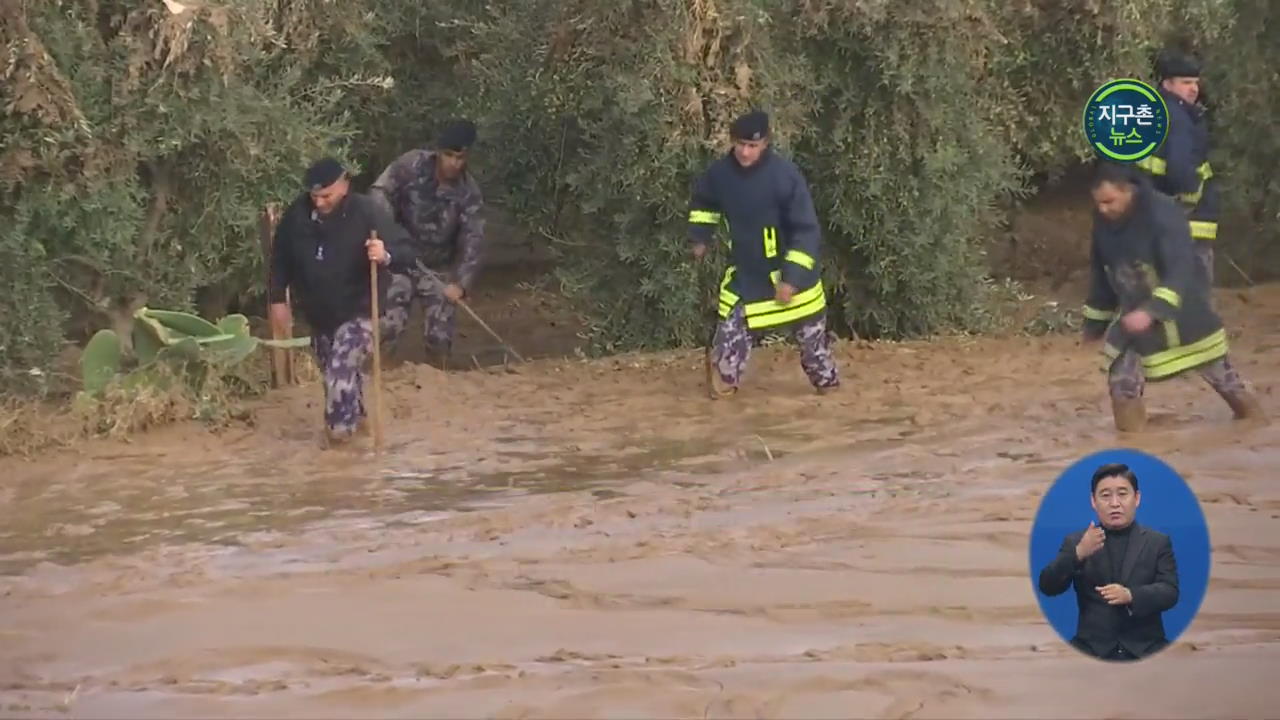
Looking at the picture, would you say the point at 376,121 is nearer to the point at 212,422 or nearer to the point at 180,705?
the point at 212,422

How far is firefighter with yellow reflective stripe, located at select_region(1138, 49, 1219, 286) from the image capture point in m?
9.77

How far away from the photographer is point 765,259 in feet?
34.6

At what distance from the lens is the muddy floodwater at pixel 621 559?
17.5 ft

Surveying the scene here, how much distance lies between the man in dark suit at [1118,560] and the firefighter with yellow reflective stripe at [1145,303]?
377 centimetres

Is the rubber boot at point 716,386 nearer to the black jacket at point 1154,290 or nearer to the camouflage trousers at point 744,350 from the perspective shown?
the camouflage trousers at point 744,350

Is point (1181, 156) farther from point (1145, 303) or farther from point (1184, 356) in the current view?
point (1145, 303)

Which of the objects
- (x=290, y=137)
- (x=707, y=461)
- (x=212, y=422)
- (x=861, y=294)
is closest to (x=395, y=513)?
(x=707, y=461)

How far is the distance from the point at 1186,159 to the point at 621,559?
15.2 ft

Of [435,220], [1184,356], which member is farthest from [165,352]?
[1184,356]

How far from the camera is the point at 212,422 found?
991 cm

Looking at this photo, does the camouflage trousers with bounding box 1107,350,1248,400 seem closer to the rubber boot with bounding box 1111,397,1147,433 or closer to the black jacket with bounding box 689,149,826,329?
the rubber boot with bounding box 1111,397,1147,433

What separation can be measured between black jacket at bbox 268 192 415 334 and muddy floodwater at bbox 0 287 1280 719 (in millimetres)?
773

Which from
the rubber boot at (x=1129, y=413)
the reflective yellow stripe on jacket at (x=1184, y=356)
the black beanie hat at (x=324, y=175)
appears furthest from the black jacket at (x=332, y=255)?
the reflective yellow stripe on jacket at (x=1184, y=356)

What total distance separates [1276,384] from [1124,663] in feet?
18.3
